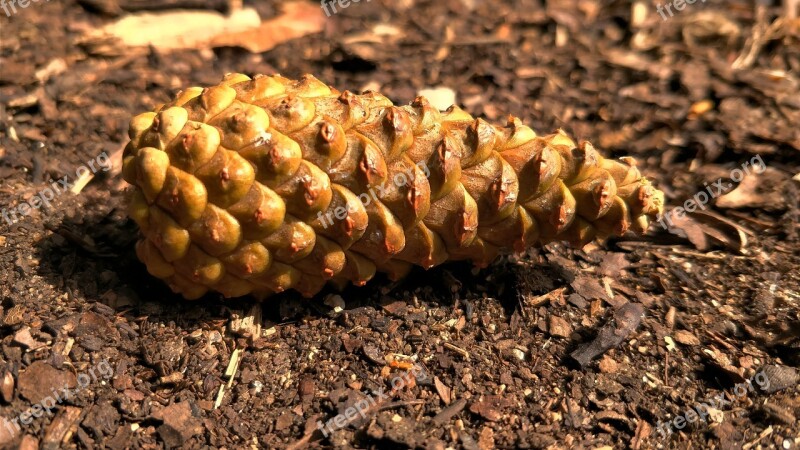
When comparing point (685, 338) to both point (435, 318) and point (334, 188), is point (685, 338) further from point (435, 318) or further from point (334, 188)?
point (334, 188)

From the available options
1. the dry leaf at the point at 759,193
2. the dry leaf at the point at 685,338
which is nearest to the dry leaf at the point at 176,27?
the dry leaf at the point at 759,193

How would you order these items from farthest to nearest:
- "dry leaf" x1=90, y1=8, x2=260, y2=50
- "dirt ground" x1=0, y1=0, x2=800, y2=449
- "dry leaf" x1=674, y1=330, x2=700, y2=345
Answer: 1. "dry leaf" x1=90, y1=8, x2=260, y2=50
2. "dry leaf" x1=674, y1=330, x2=700, y2=345
3. "dirt ground" x1=0, y1=0, x2=800, y2=449

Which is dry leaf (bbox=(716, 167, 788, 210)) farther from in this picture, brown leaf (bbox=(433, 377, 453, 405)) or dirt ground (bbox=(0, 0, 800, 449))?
brown leaf (bbox=(433, 377, 453, 405))

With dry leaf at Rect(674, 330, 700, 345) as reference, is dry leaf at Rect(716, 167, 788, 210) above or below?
above

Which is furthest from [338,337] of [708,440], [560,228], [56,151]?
[56,151]

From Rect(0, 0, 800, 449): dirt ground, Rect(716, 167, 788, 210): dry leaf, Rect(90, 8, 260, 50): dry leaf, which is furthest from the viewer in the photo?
Rect(90, 8, 260, 50): dry leaf

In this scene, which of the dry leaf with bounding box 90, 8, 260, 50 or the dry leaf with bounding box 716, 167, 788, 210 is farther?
the dry leaf with bounding box 90, 8, 260, 50

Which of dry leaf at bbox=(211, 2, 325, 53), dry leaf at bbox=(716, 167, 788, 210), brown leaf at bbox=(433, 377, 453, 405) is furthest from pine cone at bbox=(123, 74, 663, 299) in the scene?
dry leaf at bbox=(211, 2, 325, 53)

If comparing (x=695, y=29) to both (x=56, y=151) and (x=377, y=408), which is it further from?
(x=56, y=151)
